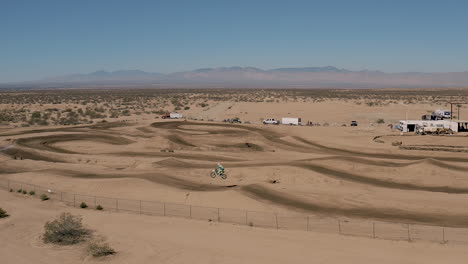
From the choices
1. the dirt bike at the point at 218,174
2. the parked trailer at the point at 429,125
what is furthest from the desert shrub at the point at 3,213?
the parked trailer at the point at 429,125

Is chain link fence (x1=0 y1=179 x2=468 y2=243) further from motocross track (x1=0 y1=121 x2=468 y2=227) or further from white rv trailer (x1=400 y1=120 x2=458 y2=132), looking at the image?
white rv trailer (x1=400 y1=120 x2=458 y2=132)

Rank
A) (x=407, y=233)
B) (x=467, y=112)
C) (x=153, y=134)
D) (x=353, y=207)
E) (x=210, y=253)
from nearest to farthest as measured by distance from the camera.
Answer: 1. (x=210, y=253)
2. (x=407, y=233)
3. (x=353, y=207)
4. (x=153, y=134)
5. (x=467, y=112)

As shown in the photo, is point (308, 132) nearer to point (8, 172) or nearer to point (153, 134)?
point (153, 134)

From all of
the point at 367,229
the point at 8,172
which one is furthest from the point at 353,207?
the point at 8,172

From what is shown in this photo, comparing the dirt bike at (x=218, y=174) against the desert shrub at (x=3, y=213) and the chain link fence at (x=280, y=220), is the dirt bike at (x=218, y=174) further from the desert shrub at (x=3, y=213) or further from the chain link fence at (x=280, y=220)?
the desert shrub at (x=3, y=213)

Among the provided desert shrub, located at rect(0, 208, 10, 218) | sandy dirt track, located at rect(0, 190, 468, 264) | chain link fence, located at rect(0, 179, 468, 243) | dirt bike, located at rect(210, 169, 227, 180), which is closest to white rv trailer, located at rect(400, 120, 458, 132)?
dirt bike, located at rect(210, 169, 227, 180)

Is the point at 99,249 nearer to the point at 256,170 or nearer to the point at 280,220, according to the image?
the point at 280,220

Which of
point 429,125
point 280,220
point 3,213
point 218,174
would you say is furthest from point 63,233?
point 429,125
